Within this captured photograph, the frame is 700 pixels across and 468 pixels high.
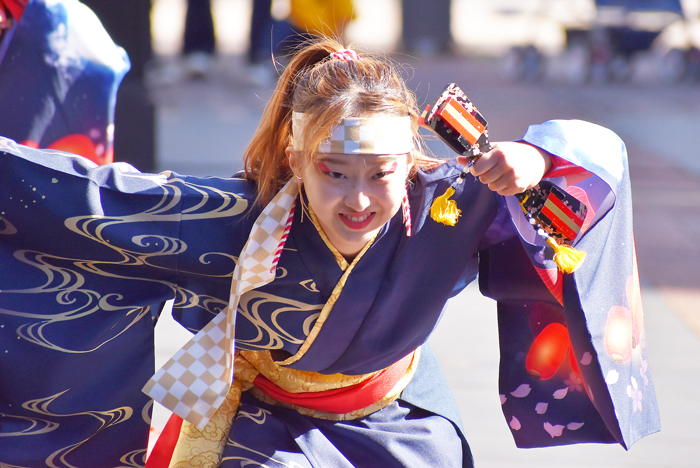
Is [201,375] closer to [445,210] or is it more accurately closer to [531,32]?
[445,210]

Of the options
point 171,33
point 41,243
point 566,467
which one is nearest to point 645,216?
point 566,467

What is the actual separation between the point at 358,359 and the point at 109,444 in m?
0.55

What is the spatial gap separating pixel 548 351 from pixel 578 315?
0.23 metres

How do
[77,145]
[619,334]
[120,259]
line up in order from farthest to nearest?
[77,145] < [619,334] < [120,259]

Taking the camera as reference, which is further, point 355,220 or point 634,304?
point 634,304

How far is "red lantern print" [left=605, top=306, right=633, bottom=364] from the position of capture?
1615 millimetres

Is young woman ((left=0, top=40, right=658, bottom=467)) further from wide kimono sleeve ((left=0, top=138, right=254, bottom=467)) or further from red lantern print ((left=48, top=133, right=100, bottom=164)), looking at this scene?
red lantern print ((left=48, top=133, right=100, bottom=164))

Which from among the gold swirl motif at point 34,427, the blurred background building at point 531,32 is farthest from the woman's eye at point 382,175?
the blurred background building at point 531,32

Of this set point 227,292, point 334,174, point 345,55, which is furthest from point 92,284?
point 345,55

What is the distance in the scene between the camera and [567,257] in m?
1.48

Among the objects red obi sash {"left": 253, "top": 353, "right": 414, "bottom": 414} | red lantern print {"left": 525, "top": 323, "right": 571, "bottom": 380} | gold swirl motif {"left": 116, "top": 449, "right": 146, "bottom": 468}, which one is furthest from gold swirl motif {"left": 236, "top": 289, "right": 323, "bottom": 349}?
red lantern print {"left": 525, "top": 323, "right": 571, "bottom": 380}

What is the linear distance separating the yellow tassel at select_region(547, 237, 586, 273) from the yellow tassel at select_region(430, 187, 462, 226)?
0.62ft

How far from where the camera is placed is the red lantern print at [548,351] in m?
1.76

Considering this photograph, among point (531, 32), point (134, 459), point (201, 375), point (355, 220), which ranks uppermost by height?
point (355, 220)
